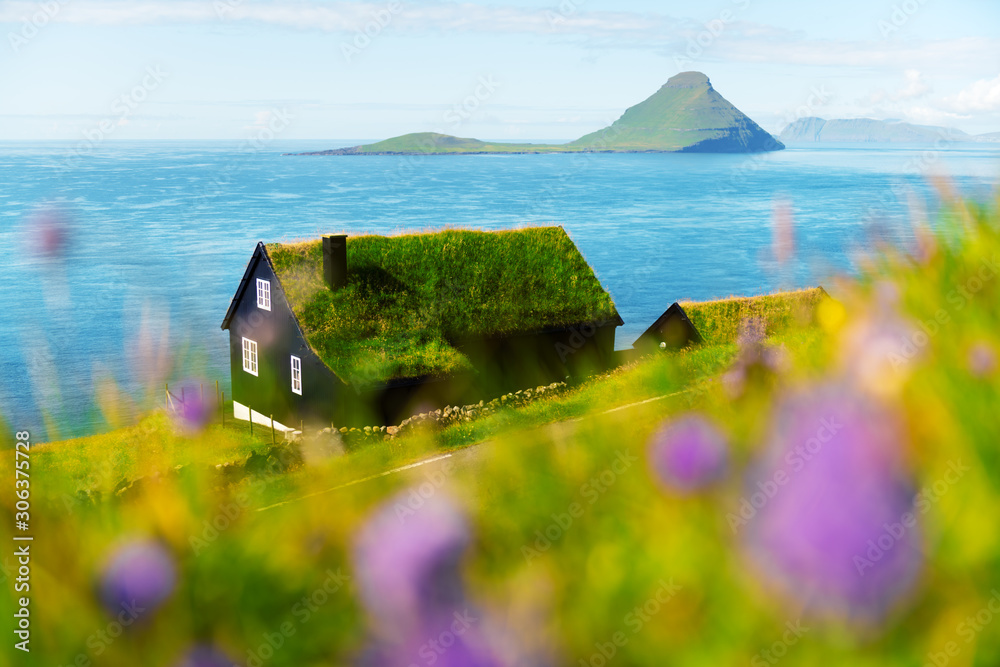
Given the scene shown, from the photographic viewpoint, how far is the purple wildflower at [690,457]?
1.97 metres

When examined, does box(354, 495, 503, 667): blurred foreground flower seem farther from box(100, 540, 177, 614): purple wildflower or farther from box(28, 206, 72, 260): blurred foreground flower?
box(28, 206, 72, 260): blurred foreground flower

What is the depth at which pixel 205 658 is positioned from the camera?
1.83 meters

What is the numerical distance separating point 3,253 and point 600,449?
438 ft

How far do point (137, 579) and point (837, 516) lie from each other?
1.55 metres

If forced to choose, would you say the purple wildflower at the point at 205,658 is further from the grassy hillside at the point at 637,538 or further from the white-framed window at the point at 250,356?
the white-framed window at the point at 250,356

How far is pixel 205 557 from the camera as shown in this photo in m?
2.03

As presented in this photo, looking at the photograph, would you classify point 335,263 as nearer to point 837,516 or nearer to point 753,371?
point 753,371

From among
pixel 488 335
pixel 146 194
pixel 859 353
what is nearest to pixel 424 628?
pixel 859 353

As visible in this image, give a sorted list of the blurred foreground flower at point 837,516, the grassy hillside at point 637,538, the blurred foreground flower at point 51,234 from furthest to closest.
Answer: the blurred foreground flower at point 51,234 < the grassy hillside at point 637,538 < the blurred foreground flower at point 837,516

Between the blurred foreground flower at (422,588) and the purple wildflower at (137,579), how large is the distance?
53 cm

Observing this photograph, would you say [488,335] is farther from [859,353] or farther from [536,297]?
[859,353]

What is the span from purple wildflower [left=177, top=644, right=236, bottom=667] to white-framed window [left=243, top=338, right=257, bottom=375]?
34.8 meters

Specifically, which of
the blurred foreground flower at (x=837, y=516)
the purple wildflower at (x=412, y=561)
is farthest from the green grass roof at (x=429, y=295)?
the blurred foreground flower at (x=837, y=516)

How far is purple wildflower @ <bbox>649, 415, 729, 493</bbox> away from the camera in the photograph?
1972 millimetres
